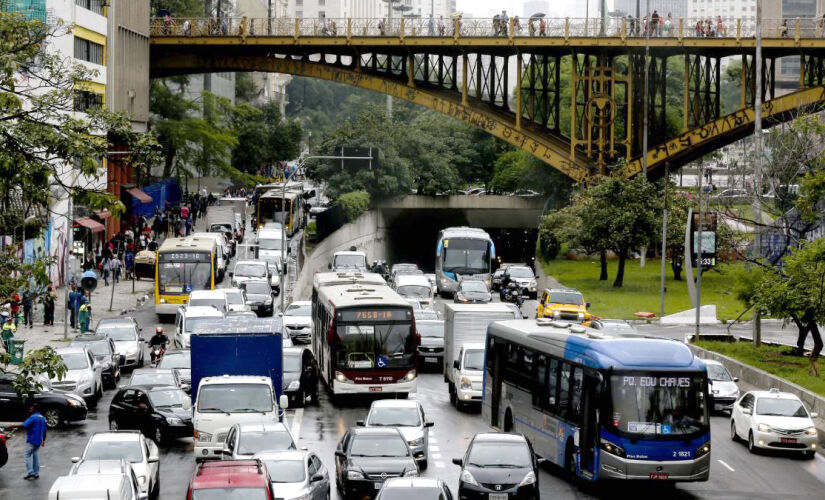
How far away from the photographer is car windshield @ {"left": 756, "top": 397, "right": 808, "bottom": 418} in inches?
1161

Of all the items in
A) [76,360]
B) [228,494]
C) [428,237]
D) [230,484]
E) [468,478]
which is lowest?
[428,237]

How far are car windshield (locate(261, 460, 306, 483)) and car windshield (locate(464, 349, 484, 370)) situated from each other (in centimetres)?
1309

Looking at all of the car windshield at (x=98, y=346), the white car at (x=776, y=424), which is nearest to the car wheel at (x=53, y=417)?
the car windshield at (x=98, y=346)

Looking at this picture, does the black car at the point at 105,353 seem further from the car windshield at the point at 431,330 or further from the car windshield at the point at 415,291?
the car windshield at the point at 415,291

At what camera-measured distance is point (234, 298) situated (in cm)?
4991

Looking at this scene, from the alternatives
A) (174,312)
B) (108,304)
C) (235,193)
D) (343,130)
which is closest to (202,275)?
(174,312)

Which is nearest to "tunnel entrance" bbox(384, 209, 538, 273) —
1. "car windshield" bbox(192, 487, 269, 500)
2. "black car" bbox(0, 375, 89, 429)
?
"black car" bbox(0, 375, 89, 429)

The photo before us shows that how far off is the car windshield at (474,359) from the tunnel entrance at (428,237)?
65.9m

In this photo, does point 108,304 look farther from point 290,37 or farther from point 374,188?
point 374,188

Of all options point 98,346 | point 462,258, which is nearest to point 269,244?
point 462,258

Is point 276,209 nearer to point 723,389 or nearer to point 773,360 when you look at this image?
point 773,360

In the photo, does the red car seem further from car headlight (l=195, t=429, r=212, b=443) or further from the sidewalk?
the sidewalk

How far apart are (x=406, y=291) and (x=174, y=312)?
10.3m

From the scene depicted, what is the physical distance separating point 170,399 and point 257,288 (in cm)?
2549
